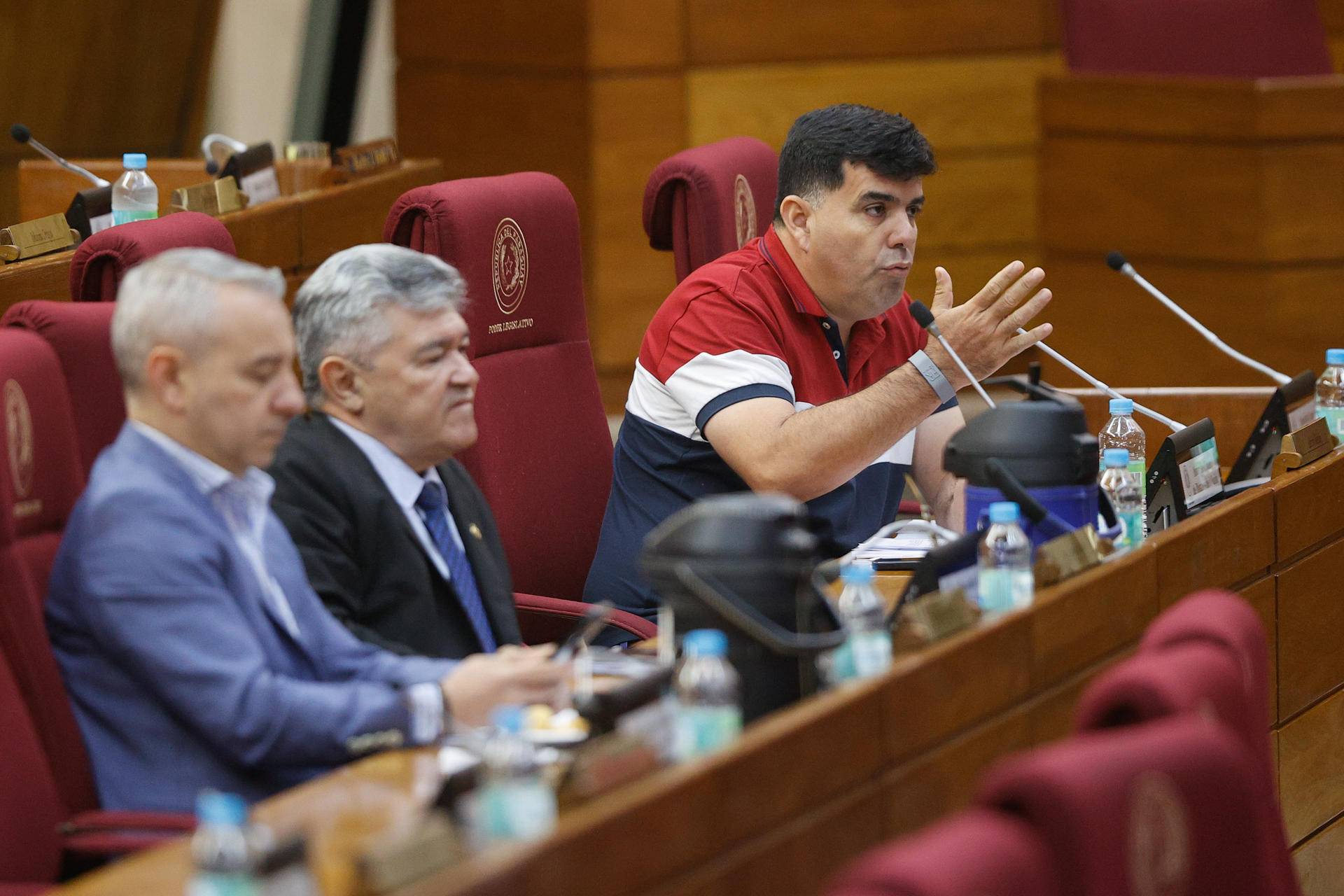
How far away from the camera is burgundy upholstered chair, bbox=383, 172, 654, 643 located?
7.82 ft

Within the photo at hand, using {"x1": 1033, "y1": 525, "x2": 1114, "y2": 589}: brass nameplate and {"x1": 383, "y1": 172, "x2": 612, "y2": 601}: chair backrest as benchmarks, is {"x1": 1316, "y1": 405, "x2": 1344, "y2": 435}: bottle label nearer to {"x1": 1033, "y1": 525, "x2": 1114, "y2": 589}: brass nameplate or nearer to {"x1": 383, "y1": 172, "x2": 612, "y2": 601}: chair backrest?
{"x1": 1033, "y1": 525, "x2": 1114, "y2": 589}: brass nameplate

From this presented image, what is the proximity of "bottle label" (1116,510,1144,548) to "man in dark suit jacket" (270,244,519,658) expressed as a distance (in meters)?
0.76

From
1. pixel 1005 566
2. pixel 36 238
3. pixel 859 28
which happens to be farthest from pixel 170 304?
pixel 859 28

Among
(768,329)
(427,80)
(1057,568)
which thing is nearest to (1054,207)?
(427,80)

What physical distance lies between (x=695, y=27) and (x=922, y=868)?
182 inches

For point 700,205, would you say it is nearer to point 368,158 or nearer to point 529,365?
point 529,365

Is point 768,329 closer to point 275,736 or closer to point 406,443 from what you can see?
point 406,443

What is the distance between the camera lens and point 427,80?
17.9ft

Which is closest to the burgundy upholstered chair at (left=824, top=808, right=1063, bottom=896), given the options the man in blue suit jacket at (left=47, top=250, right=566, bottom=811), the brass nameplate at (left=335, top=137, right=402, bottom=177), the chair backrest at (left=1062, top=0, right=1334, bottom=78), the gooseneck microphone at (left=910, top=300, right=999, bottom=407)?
the man in blue suit jacket at (left=47, top=250, right=566, bottom=811)

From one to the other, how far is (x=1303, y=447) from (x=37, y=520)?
1650mm

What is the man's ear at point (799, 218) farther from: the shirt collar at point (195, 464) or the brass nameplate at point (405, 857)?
the brass nameplate at point (405, 857)

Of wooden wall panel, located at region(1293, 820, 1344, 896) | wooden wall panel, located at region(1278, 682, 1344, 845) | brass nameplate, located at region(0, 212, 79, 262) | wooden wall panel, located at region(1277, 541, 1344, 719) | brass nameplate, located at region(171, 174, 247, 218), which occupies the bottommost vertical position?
wooden wall panel, located at region(1293, 820, 1344, 896)

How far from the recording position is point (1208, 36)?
484 cm

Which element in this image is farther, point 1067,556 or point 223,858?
point 1067,556
